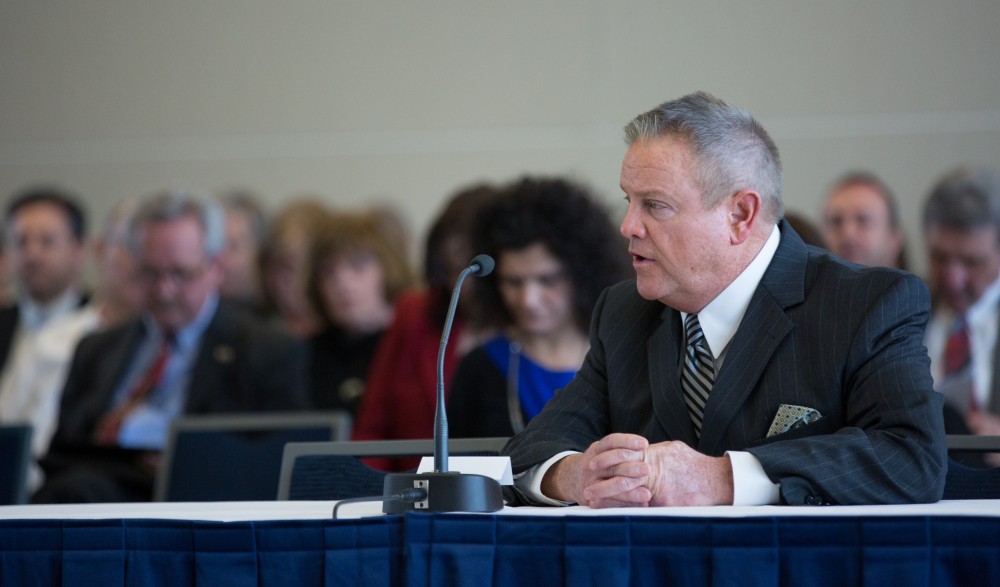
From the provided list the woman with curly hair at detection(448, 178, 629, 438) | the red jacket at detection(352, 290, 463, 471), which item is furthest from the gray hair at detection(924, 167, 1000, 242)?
the red jacket at detection(352, 290, 463, 471)

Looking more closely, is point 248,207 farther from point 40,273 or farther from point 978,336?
point 978,336

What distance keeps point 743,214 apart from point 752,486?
0.53 meters

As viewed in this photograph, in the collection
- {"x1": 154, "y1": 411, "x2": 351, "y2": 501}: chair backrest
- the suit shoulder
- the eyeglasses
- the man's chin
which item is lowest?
{"x1": 154, "y1": 411, "x2": 351, "y2": 501}: chair backrest

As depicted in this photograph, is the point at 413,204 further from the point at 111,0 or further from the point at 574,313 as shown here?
the point at 574,313

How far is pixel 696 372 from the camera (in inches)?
86.1

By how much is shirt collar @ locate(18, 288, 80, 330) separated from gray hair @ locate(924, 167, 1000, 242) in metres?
4.11

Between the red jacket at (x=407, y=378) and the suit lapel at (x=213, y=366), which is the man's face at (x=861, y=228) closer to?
the red jacket at (x=407, y=378)

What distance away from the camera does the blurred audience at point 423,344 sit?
4.07 m

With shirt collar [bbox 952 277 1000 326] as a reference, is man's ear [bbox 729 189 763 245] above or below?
above

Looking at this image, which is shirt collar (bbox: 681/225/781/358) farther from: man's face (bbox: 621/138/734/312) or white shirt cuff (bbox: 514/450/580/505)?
white shirt cuff (bbox: 514/450/580/505)

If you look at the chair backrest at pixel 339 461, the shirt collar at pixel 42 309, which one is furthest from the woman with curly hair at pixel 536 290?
the shirt collar at pixel 42 309

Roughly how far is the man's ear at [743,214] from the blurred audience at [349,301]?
304 cm

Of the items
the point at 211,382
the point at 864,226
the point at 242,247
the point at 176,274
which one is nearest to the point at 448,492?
the point at 211,382

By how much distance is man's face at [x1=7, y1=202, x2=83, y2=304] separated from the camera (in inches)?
244
